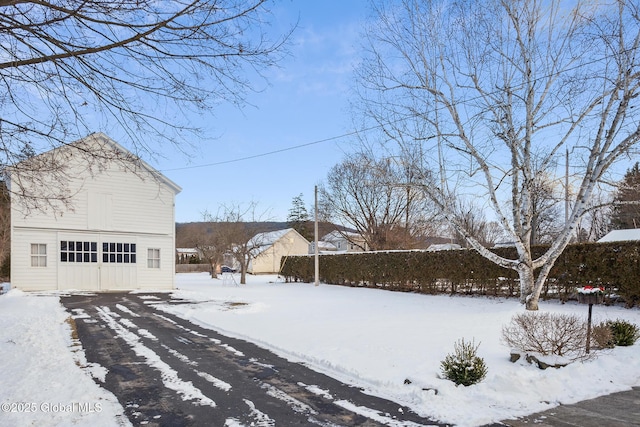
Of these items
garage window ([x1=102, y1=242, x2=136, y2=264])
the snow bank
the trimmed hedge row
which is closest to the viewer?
the snow bank

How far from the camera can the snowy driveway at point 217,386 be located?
4.54 m

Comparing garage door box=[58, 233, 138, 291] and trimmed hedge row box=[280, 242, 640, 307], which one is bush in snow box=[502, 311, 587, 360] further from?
garage door box=[58, 233, 138, 291]

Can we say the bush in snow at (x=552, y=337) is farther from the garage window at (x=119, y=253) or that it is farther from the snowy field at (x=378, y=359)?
the garage window at (x=119, y=253)

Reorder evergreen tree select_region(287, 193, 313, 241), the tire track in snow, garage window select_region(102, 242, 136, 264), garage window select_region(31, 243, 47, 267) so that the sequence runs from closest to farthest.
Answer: the tire track in snow < garage window select_region(31, 243, 47, 267) < garage window select_region(102, 242, 136, 264) < evergreen tree select_region(287, 193, 313, 241)

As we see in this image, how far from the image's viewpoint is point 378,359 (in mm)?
6941

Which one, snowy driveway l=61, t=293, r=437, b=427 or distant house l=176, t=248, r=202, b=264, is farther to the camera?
distant house l=176, t=248, r=202, b=264

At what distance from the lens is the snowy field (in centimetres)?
497

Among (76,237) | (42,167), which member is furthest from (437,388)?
(76,237)

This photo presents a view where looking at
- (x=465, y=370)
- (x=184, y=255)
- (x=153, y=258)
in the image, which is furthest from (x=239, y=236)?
(x=184, y=255)

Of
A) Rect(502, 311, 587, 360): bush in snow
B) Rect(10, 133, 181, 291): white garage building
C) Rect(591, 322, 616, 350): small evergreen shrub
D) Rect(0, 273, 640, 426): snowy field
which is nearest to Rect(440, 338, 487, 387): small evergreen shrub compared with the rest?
Rect(0, 273, 640, 426): snowy field

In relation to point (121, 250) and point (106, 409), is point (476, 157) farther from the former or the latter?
point (121, 250)

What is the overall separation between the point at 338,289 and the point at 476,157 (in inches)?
446

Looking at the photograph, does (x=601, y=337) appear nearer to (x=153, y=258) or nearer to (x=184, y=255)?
(x=153, y=258)

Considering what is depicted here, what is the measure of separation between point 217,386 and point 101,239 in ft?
56.0
